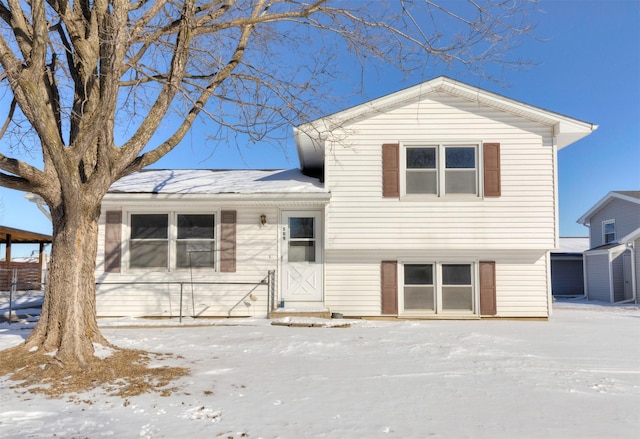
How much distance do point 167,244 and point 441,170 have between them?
21.5ft

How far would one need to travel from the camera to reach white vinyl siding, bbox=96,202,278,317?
1096 centimetres

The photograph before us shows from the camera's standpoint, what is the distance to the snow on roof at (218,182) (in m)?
10.8

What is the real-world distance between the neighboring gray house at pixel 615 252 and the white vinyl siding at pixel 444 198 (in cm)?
1172

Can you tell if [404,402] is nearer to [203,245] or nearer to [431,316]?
[431,316]

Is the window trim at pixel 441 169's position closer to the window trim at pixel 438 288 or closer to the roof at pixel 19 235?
the window trim at pixel 438 288

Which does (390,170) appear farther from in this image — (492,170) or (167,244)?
(167,244)

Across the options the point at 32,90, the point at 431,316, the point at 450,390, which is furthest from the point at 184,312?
the point at 450,390

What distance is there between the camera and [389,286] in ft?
36.3

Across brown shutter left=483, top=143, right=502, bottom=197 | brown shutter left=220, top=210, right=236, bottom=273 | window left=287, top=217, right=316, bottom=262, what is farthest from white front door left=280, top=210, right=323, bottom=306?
brown shutter left=483, top=143, right=502, bottom=197

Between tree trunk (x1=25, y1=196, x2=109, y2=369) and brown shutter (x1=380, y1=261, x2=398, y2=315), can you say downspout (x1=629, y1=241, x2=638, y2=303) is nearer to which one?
brown shutter (x1=380, y1=261, x2=398, y2=315)

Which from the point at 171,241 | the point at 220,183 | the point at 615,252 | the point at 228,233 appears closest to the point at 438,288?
the point at 228,233

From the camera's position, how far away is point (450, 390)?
197 inches

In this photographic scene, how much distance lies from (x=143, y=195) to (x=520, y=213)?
8.39 meters

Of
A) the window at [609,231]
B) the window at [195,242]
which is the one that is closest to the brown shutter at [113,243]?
the window at [195,242]
